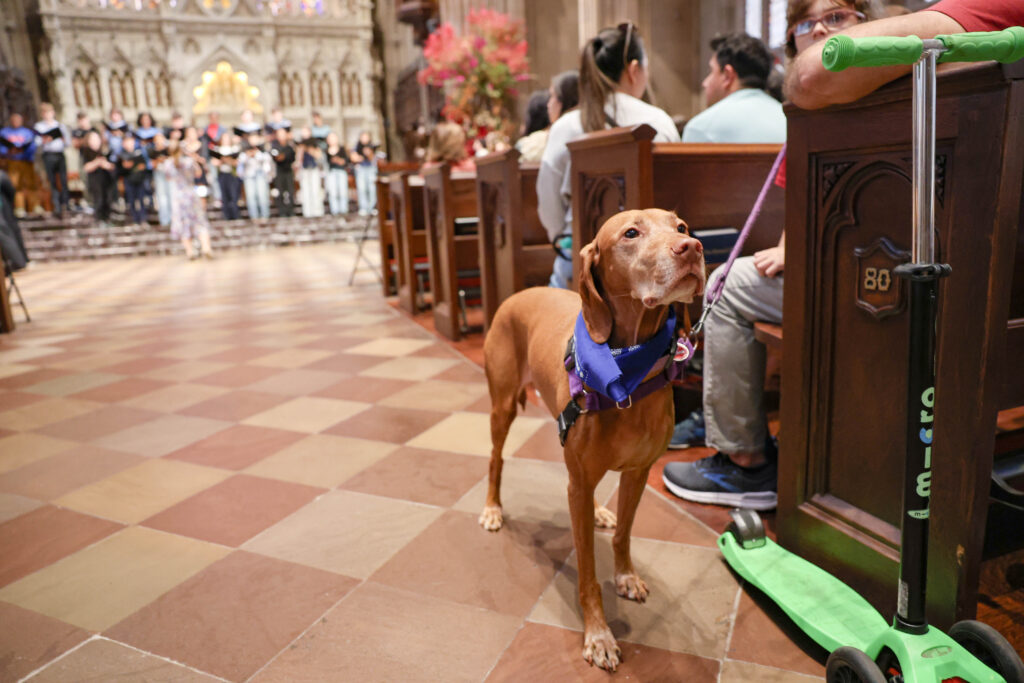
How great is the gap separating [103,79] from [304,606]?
22657 mm

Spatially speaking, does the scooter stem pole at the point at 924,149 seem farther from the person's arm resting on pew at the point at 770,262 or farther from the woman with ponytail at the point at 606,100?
the woman with ponytail at the point at 606,100

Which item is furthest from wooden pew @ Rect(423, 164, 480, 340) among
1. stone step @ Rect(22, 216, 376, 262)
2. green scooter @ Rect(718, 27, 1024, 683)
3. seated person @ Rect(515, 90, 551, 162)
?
stone step @ Rect(22, 216, 376, 262)

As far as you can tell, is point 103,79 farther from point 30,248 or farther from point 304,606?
point 304,606

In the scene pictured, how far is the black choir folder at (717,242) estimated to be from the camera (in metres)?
2.92

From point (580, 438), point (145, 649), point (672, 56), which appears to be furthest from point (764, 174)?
point (672, 56)

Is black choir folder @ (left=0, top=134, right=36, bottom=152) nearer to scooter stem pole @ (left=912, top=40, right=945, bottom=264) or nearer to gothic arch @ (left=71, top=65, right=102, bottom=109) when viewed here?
gothic arch @ (left=71, top=65, right=102, bottom=109)

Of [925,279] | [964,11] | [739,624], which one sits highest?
[964,11]

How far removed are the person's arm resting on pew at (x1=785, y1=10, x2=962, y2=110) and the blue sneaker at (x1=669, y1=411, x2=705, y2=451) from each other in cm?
149

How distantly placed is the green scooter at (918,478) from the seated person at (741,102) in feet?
6.77

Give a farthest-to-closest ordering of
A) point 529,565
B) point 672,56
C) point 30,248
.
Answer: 1. point 30,248
2. point 672,56
3. point 529,565

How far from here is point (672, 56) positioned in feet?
25.8

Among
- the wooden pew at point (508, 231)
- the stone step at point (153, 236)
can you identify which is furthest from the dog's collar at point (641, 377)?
the stone step at point (153, 236)

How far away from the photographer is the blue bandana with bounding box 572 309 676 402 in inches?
54.6

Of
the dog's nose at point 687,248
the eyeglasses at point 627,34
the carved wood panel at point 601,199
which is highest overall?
the eyeglasses at point 627,34
